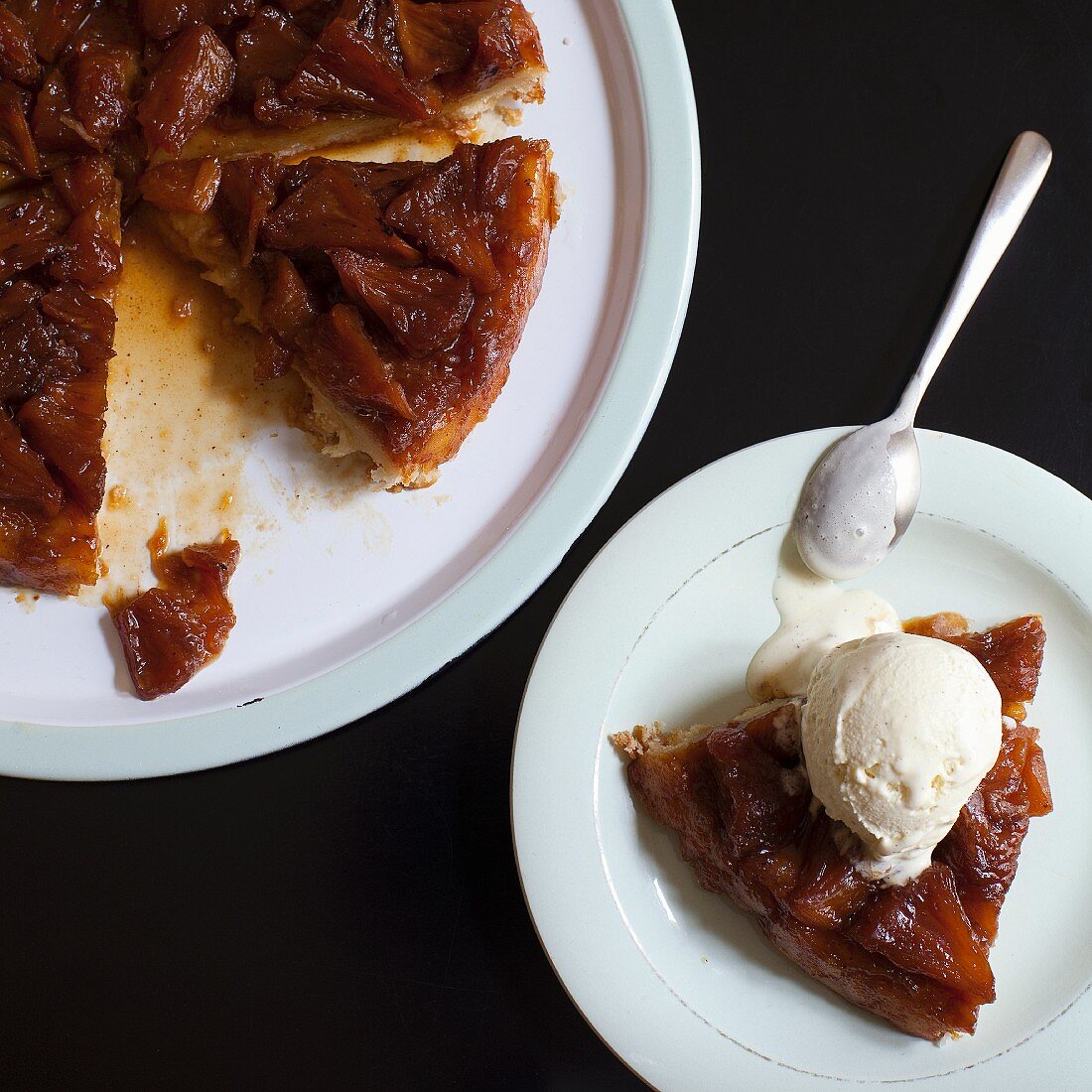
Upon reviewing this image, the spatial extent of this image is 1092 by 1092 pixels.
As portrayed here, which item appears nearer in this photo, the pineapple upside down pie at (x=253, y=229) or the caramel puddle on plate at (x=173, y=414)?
the pineapple upside down pie at (x=253, y=229)

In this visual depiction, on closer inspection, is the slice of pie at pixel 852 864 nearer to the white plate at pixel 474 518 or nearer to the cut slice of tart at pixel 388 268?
the white plate at pixel 474 518

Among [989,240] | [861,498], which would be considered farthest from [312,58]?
[989,240]

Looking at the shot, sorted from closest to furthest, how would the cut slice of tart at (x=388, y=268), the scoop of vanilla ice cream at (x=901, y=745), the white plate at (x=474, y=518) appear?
the scoop of vanilla ice cream at (x=901, y=745)
the cut slice of tart at (x=388, y=268)
the white plate at (x=474, y=518)

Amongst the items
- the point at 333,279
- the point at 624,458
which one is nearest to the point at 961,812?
the point at 624,458

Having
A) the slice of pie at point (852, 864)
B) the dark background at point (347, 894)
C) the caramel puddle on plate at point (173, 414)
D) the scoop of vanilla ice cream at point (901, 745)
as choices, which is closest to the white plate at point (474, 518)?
the caramel puddle on plate at point (173, 414)

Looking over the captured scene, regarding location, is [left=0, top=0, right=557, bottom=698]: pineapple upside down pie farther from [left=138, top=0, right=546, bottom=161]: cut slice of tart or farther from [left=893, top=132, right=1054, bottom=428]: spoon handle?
[left=893, top=132, right=1054, bottom=428]: spoon handle

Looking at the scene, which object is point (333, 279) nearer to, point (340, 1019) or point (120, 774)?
point (120, 774)

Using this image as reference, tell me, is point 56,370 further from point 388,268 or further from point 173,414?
point 388,268
